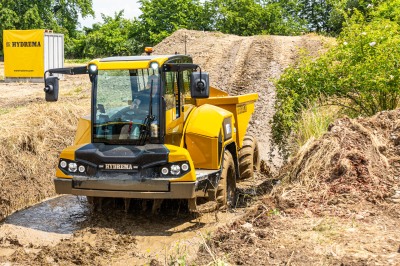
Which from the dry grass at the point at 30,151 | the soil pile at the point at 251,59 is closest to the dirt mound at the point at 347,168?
the dry grass at the point at 30,151

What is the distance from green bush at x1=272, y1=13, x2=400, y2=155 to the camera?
34.0 feet

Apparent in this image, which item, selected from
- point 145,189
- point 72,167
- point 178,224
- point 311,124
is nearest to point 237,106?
point 311,124

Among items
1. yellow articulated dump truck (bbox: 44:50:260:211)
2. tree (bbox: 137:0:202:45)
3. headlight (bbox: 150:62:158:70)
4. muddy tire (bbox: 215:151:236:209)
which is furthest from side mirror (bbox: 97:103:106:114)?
tree (bbox: 137:0:202:45)

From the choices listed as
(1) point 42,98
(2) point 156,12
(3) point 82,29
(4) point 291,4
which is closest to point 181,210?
(1) point 42,98

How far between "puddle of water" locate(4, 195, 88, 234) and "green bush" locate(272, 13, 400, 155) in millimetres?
4474

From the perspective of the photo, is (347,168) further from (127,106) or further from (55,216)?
(55,216)

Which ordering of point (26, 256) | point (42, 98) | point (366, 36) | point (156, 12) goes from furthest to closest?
point (156, 12) < point (42, 98) < point (366, 36) < point (26, 256)

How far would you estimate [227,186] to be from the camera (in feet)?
29.7

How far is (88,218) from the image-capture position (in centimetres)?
838

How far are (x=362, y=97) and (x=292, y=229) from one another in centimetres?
557

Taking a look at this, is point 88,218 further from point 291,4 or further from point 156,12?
point 291,4

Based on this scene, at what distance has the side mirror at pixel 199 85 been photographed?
297 inches

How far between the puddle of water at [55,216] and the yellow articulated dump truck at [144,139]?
0.52m

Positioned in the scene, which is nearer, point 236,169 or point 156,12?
point 236,169
